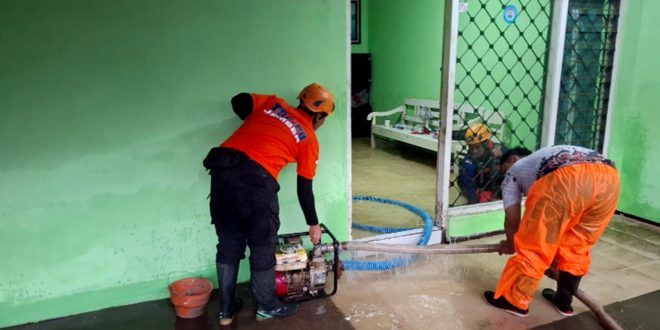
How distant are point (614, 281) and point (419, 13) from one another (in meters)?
4.45

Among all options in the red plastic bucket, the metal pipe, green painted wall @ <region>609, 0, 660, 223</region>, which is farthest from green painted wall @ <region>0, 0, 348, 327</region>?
green painted wall @ <region>609, 0, 660, 223</region>

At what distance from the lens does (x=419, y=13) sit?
6.22 meters

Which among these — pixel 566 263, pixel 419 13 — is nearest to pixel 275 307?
pixel 566 263

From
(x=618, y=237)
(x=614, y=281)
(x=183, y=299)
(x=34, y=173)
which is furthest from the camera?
(x=618, y=237)

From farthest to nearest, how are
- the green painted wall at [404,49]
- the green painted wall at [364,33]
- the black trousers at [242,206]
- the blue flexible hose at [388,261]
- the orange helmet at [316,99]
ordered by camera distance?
the green painted wall at [364,33]
the green painted wall at [404,49]
the blue flexible hose at [388,261]
the orange helmet at [316,99]
the black trousers at [242,206]

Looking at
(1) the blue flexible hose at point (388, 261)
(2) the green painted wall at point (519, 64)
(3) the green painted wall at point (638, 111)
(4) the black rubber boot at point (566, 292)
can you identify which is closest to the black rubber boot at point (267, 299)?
(1) the blue flexible hose at point (388, 261)

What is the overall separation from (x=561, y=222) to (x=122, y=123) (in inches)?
89.7

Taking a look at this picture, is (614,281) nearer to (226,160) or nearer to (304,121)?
(304,121)

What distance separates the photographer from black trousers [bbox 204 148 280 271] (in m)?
2.12

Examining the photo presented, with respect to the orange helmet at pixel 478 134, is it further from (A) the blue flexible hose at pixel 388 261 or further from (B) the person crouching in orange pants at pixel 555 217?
(B) the person crouching in orange pants at pixel 555 217

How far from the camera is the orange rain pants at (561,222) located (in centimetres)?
219

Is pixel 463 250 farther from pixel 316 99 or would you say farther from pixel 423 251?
pixel 316 99

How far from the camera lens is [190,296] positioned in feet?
7.83

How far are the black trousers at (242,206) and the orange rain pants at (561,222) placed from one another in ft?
4.21
